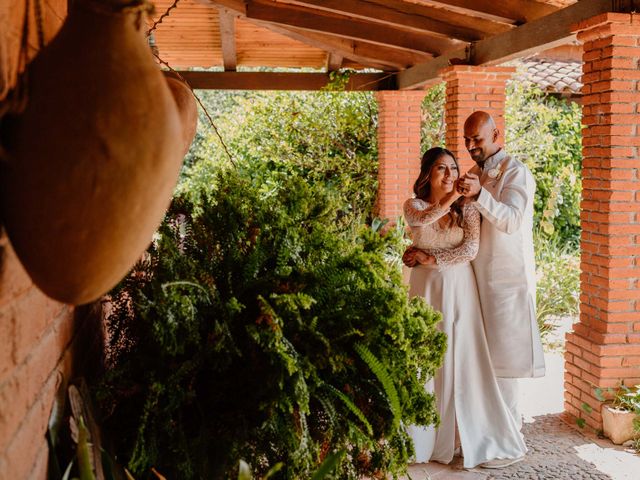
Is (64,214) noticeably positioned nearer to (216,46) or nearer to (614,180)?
(614,180)

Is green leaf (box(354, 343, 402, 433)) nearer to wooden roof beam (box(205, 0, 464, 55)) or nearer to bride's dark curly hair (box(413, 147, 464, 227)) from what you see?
bride's dark curly hair (box(413, 147, 464, 227))

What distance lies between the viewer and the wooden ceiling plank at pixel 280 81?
949 cm

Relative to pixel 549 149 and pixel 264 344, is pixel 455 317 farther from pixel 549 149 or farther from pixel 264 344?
pixel 549 149

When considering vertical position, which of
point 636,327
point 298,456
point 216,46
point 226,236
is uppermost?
point 216,46

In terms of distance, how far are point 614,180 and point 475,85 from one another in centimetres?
263

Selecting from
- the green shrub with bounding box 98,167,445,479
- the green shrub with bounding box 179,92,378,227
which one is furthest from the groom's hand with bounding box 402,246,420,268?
the green shrub with bounding box 179,92,378,227

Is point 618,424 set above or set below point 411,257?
below

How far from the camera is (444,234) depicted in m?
4.30

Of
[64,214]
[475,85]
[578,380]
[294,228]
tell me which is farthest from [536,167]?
[64,214]

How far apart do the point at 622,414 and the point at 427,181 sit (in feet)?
6.97

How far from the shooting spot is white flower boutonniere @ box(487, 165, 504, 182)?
4516mm

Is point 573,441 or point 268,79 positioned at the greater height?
point 268,79

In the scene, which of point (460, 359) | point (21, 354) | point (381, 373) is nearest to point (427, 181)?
point (460, 359)

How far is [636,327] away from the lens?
485cm
